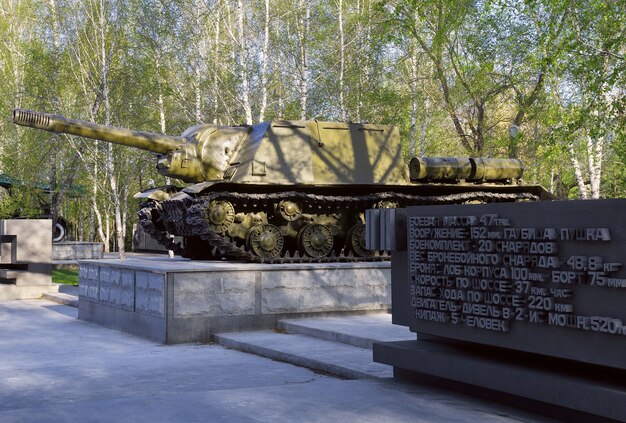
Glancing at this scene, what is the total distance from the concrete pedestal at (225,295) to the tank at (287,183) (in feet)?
4.85

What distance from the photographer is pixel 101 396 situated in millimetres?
8828

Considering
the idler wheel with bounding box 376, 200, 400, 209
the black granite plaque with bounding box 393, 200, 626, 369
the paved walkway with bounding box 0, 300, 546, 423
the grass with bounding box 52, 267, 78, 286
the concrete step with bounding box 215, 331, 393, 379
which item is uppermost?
the idler wheel with bounding box 376, 200, 400, 209

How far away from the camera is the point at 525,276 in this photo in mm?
7152

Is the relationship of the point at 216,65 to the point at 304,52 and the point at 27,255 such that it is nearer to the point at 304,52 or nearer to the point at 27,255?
the point at 304,52

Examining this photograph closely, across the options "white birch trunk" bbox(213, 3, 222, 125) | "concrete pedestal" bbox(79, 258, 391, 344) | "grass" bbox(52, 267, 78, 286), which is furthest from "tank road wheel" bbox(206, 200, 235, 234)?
"white birch trunk" bbox(213, 3, 222, 125)

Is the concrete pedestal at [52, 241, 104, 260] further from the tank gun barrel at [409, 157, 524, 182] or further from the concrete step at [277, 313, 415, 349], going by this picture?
the concrete step at [277, 313, 415, 349]

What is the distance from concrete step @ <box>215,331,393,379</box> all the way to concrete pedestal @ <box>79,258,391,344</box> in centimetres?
38

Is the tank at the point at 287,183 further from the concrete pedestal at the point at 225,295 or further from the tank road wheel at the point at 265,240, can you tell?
the concrete pedestal at the point at 225,295

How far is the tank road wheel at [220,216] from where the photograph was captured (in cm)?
1602

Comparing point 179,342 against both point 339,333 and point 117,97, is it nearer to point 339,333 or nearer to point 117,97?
point 339,333

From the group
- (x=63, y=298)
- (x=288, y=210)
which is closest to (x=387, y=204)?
(x=288, y=210)

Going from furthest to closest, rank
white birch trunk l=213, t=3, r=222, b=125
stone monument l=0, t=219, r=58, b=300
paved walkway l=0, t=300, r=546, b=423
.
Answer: white birch trunk l=213, t=3, r=222, b=125
stone monument l=0, t=219, r=58, b=300
paved walkway l=0, t=300, r=546, b=423

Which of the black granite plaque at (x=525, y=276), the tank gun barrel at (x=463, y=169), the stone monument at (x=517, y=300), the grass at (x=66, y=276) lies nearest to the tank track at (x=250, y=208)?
the tank gun barrel at (x=463, y=169)

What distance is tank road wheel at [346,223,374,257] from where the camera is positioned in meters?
17.2
